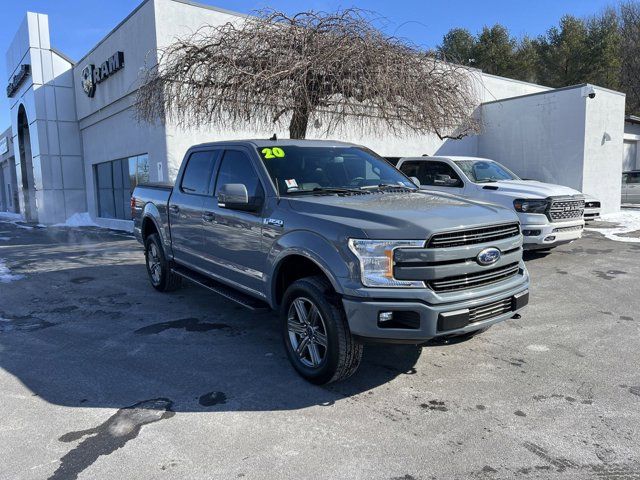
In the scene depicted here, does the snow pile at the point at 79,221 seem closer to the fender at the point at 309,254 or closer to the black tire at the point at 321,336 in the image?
the fender at the point at 309,254

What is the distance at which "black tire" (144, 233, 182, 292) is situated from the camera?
271 inches

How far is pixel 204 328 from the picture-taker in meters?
5.54

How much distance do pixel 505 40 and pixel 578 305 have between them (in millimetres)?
31977

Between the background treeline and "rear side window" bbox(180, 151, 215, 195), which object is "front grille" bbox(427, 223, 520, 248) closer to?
"rear side window" bbox(180, 151, 215, 195)

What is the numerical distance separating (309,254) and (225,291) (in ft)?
5.43

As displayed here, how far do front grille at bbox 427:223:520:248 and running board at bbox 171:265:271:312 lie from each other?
6.11 ft

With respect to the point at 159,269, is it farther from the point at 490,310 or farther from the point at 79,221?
the point at 79,221

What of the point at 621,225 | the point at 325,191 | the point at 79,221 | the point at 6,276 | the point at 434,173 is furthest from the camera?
the point at 79,221

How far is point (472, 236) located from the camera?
3717 mm

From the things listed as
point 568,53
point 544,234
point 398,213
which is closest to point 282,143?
point 398,213

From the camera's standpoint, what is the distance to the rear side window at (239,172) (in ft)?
15.4

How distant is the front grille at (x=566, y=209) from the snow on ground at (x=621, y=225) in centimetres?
367

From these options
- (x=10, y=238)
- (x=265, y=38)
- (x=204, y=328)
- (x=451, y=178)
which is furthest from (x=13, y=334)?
(x=10, y=238)

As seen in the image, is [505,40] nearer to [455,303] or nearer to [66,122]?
[66,122]
